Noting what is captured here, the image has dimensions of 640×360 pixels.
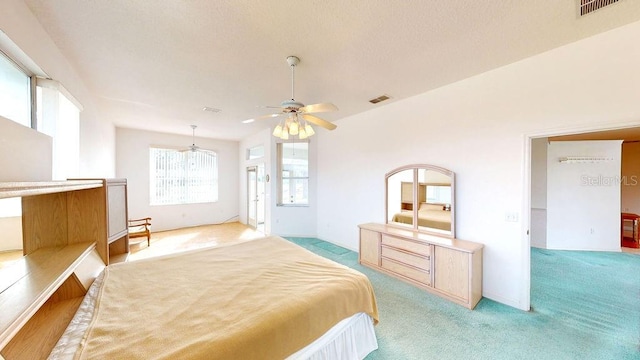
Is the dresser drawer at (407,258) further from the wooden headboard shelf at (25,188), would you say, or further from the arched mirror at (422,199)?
the wooden headboard shelf at (25,188)

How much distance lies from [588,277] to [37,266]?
5990 mm

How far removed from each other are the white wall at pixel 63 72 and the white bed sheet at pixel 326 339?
193cm

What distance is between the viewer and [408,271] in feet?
10.2

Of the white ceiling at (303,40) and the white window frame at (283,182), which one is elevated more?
the white ceiling at (303,40)

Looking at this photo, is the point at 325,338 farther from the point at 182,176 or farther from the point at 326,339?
the point at 182,176

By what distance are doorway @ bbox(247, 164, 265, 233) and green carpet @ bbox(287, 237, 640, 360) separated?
400cm

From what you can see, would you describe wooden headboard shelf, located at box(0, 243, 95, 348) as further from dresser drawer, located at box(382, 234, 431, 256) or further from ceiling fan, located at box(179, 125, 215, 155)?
ceiling fan, located at box(179, 125, 215, 155)

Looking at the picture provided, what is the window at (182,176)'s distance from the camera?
20.5 feet

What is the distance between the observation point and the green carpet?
188 cm

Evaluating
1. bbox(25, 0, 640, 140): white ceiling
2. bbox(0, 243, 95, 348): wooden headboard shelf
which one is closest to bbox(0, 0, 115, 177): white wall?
bbox(25, 0, 640, 140): white ceiling

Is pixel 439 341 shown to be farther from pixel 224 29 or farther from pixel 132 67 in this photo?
pixel 132 67

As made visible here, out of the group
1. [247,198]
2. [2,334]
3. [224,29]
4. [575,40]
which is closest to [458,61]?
[575,40]

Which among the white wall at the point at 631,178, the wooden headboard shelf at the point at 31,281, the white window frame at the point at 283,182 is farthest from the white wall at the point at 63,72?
the white wall at the point at 631,178

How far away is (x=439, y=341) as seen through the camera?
2.00 m
